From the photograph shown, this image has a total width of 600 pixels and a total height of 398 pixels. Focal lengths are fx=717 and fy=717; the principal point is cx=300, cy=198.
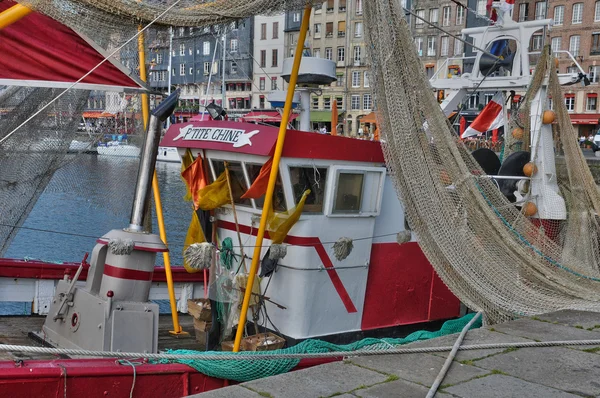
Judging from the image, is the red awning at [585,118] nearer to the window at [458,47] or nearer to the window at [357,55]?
the window at [458,47]

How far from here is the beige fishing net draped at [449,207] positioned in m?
6.55

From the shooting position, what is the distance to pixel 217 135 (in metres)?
7.95

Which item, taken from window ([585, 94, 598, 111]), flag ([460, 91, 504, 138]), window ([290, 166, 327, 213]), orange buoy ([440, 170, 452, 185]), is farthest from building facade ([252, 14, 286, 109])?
window ([585, 94, 598, 111])

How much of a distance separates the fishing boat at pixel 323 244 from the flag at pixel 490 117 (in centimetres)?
224

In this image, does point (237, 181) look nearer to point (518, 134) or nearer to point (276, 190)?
point (276, 190)

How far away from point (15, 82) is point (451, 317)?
18.9 feet

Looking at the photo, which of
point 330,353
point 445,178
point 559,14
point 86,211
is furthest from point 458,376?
point 559,14

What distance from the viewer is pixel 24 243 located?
68.8 ft

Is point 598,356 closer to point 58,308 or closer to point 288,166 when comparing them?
point 288,166

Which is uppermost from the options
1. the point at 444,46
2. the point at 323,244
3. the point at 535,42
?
the point at 535,42

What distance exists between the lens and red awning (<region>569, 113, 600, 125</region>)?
57156 mm

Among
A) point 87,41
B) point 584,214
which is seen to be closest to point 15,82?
point 87,41

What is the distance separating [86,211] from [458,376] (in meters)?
21.6

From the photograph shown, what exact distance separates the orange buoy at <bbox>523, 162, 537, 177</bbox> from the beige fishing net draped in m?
1.85
